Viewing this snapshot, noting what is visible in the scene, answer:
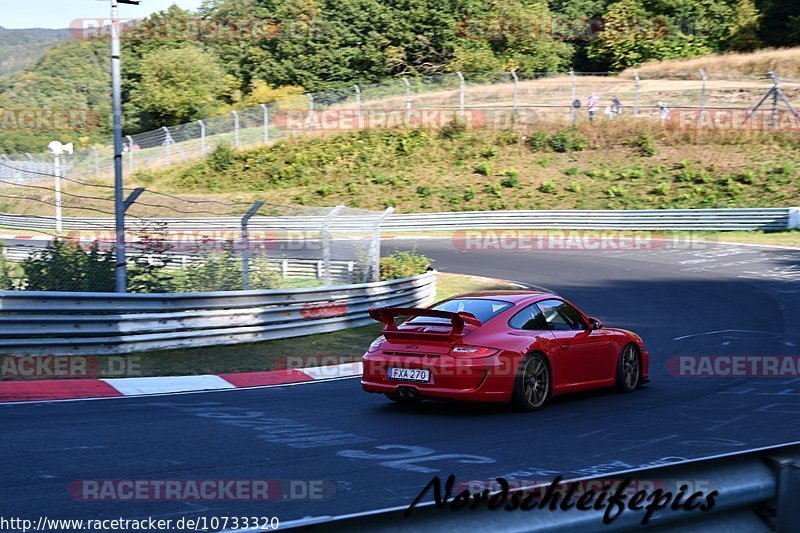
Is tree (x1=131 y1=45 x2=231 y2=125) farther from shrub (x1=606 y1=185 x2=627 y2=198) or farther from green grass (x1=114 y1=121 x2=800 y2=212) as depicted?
shrub (x1=606 y1=185 x2=627 y2=198)

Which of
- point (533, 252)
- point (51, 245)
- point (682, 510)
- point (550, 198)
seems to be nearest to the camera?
point (682, 510)

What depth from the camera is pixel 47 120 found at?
3263 inches

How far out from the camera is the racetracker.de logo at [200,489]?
5914 millimetres

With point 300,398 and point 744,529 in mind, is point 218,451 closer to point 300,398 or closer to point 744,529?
point 300,398

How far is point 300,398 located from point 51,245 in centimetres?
576

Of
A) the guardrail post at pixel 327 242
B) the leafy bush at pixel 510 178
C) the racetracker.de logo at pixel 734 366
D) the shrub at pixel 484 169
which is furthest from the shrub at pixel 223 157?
the racetracker.de logo at pixel 734 366

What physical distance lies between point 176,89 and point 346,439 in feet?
203

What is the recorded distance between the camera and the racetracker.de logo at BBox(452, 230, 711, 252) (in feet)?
101

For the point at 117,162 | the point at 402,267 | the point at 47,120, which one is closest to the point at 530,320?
the point at 117,162

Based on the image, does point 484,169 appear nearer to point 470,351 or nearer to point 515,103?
point 515,103

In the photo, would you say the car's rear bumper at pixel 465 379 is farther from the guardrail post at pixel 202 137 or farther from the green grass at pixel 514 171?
the guardrail post at pixel 202 137

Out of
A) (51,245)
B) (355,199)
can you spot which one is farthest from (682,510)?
(355,199)

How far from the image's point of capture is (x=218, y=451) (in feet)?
24.3

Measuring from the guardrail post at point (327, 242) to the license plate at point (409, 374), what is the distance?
21.6 ft
